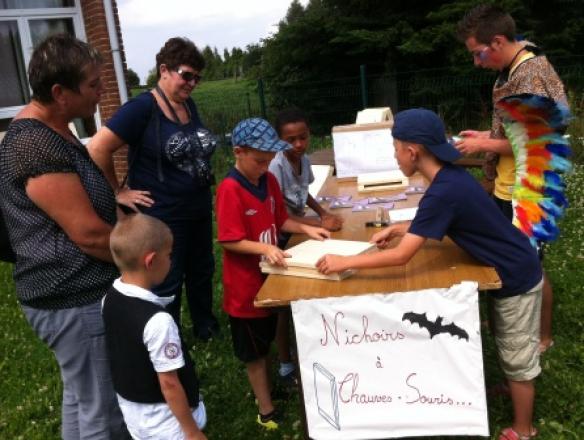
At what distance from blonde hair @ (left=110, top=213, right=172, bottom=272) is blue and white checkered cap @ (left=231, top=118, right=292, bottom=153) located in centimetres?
77

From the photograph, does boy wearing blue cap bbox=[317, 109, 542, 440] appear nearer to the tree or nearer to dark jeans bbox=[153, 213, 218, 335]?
dark jeans bbox=[153, 213, 218, 335]

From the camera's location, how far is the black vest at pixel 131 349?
6.03 feet

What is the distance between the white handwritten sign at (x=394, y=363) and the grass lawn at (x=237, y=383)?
0.53 metres

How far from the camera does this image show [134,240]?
1845 mm

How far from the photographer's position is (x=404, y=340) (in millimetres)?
2289

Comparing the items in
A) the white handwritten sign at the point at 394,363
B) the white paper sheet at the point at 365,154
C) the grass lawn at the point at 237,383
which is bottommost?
the grass lawn at the point at 237,383

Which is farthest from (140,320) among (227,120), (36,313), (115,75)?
(227,120)

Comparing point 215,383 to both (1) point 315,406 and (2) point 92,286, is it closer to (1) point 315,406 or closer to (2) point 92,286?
(1) point 315,406

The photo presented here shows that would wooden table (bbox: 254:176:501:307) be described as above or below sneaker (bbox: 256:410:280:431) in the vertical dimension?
above

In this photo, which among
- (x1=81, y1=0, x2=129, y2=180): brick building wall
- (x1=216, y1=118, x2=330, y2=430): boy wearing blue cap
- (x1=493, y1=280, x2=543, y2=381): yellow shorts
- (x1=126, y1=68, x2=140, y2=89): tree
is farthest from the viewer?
(x1=126, y1=68, x2=140, y2=89): tree

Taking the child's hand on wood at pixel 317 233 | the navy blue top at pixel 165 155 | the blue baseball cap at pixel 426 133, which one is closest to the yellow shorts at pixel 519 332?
the blue baseball cap at pixel 426 133

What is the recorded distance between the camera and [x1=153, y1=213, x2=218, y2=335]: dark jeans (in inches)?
129

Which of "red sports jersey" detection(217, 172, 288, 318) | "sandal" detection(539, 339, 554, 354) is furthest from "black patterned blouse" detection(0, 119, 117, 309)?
"sandal" detection(539, 339, 554, 354)

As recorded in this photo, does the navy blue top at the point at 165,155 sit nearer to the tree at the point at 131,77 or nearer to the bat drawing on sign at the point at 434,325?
the bat drawing on sign at the point at 434,325
